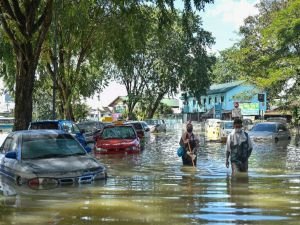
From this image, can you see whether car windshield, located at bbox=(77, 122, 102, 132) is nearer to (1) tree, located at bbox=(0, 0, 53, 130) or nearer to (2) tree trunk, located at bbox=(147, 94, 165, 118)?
(1) tree, located at bbox=(0, 0, 53, 130)

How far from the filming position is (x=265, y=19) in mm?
52781

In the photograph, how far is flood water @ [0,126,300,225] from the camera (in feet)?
26.3

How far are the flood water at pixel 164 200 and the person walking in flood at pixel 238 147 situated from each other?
453mm

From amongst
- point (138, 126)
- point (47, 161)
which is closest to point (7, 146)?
point (47, 161)

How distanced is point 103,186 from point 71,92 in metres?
25.0

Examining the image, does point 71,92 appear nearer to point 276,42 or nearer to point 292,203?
point 276,42

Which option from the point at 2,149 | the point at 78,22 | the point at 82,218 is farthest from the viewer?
the point at 78,22

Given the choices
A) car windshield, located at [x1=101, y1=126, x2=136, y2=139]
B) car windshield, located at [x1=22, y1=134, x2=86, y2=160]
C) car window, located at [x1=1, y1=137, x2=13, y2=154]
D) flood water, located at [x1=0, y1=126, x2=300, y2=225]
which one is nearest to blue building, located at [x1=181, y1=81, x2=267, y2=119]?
car windshield, located at [x1=101, y1=126, x2=136, y2=139]

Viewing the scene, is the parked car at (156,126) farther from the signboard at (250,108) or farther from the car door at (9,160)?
the car door at (9,160)

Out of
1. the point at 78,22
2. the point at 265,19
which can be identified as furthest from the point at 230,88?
the point at 78,22

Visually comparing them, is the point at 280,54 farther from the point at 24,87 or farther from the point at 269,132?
the point at 24,87

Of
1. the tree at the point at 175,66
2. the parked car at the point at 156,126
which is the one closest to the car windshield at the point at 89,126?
the parked car at the point at 156,126

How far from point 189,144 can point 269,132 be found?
16775 mm

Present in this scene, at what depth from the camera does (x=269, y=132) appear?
3102 centimetres
